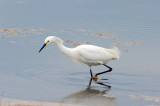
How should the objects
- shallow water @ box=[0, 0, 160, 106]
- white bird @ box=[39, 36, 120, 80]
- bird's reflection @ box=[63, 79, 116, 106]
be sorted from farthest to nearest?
white bird @ box=[39, 36, 120, 80]
shallow water @ box=[0, 0, 160, 106]
bird's reflection @ box=[63, 79, 116, 106]

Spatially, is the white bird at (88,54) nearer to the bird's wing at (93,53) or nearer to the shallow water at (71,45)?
the bird's wing at (93,53)

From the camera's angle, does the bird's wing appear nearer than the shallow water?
No

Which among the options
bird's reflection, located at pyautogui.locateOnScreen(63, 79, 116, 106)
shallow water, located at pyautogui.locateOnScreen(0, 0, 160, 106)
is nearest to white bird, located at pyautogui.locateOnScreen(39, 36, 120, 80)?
shallow water, located at pyautogui.locateOnScreen(0, 0, 160, 106)

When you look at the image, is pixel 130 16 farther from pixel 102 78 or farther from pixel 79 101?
pixel 79 101

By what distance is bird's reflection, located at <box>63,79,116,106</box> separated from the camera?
1027 cm

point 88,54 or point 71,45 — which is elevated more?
point 88,54

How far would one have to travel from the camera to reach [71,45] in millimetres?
15156

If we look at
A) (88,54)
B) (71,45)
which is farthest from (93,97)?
(71,45)

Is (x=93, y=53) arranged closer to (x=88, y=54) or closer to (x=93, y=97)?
(x=88, y=54)

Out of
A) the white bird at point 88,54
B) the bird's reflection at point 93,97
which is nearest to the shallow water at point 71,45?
the bird's reflection at point 93,97

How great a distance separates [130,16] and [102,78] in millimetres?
A: 7552

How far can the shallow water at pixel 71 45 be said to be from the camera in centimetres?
1107

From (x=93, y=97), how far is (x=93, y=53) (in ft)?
6.18

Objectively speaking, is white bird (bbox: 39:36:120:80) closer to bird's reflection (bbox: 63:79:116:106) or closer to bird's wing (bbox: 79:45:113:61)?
bird's wing (bbox: 79:45:113:61)
